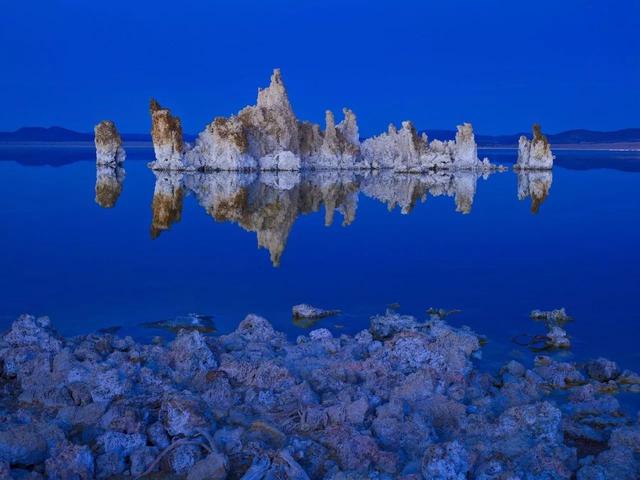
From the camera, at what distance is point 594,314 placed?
30.9 ft

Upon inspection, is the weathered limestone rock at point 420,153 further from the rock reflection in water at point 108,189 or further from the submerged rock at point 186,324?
the submerged rock at point 186,324

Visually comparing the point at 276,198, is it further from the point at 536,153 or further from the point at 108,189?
the point at 536,153

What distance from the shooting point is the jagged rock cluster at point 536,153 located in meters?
50.8

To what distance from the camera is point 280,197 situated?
26.2m

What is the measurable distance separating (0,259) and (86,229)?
16.6 feet

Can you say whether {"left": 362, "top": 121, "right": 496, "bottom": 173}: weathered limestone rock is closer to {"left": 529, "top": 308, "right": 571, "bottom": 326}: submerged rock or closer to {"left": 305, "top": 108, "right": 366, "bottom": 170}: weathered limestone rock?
{"left": 305, "top": 108, "right": 366, "bottom": 170}: weathered limestone rock

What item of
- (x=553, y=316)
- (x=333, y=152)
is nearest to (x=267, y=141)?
(x=333, y=152)

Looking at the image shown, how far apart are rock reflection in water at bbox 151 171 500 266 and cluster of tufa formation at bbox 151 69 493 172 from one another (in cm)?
495

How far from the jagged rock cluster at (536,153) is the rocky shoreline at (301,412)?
153 feet

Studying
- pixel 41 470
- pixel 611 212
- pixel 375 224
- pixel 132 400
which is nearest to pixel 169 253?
pixel 375 224

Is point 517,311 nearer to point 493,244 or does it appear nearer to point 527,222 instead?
point 493,244

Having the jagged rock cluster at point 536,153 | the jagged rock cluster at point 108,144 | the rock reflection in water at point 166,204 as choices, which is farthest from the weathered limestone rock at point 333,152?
the rock reflection in water at point 166,204

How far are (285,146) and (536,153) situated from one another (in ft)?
63.5

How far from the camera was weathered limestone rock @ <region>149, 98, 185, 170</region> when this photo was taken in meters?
42.5
